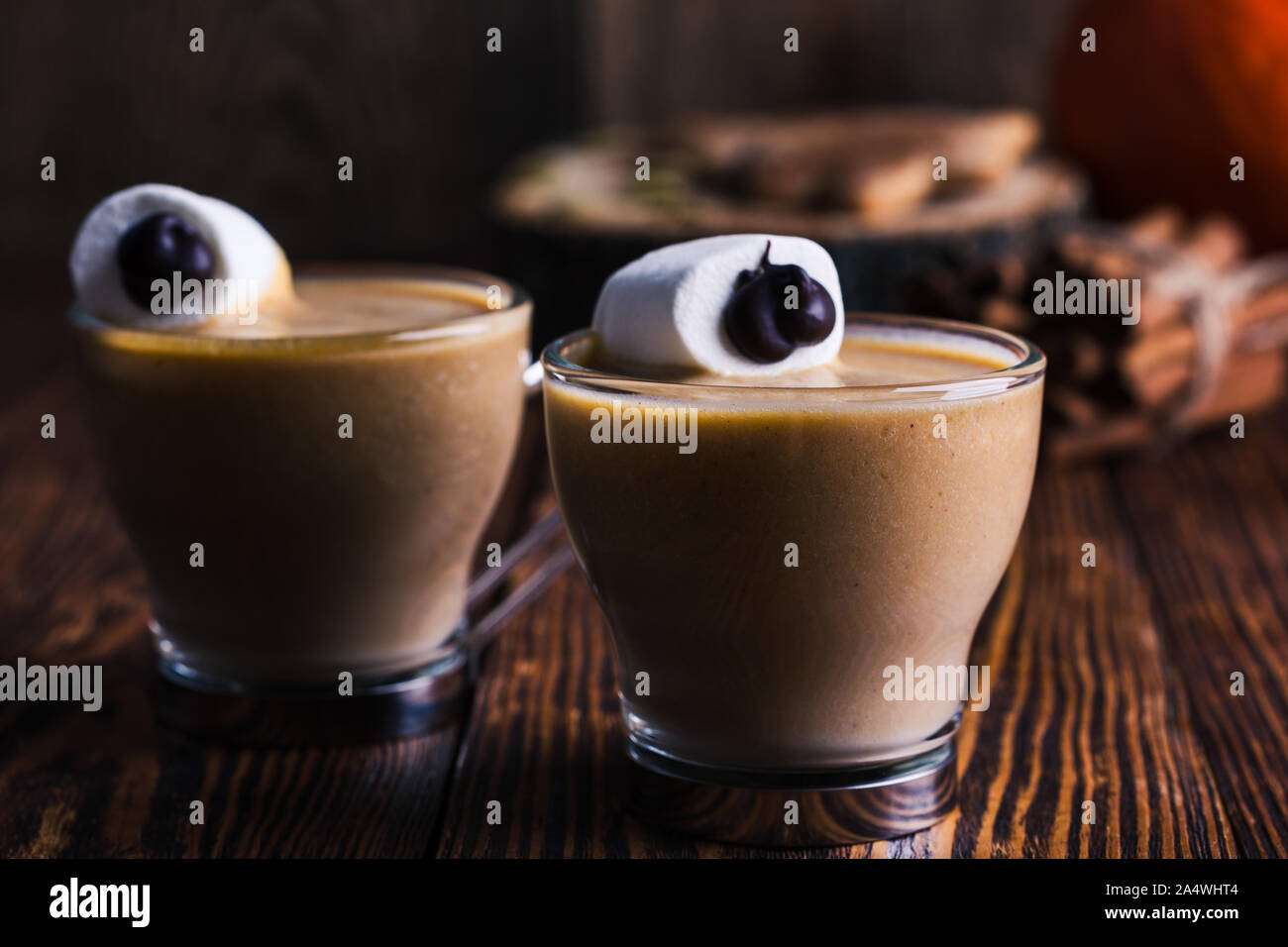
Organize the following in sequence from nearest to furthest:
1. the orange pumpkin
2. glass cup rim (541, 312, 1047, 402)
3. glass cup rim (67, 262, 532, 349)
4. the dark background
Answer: glass cup rim (541, 312, 1047, 402) → glass cup rim (67, 262, 532, 349) → the orange pumpkin → the dark background

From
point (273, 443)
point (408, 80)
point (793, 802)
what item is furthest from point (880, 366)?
point (408, 80)

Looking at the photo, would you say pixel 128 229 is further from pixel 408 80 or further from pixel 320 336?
pixel 408 80

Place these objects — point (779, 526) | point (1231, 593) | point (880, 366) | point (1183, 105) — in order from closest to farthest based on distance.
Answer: point (779, 526) < point (880, 366) < point (1231, 593) < point (1183, 105)

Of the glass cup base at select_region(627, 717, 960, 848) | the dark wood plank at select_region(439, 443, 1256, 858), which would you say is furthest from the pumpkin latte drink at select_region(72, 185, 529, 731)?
the glass cup base at select_region(627, 717, 960, 848)

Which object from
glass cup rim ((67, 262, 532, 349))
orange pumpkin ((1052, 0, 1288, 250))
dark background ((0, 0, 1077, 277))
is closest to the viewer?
glass cup rim ((67, 262, 532, 349))

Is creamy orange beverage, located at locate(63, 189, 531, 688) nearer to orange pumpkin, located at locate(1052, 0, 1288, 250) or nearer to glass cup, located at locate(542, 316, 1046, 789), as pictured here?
glass cup, located at locate(542, 316, 1046, 789)

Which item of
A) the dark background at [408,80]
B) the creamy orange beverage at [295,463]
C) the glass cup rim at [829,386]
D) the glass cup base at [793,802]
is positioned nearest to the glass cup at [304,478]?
the creamy orange beverage at [295,463]

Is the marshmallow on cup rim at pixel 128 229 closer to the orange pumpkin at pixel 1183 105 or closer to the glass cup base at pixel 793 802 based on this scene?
the glass cup base at pixel 793 802
